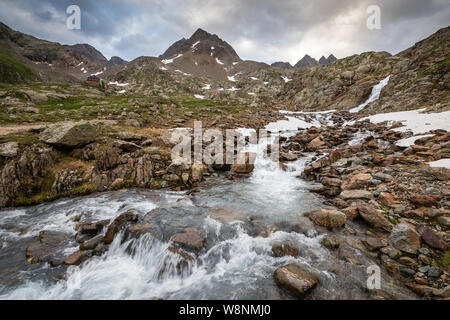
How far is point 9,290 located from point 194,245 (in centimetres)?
521

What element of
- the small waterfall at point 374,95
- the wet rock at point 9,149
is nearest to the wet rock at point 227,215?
the wet rock at point 9,149

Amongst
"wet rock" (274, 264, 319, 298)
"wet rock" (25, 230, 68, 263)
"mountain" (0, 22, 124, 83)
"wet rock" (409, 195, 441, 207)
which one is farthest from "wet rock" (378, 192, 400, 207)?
"mountain" (0, 22, 124, 83)

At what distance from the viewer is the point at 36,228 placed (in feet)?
26.0

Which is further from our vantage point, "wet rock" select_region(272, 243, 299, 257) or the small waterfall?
the small waterfall

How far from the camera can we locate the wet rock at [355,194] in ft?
27.3

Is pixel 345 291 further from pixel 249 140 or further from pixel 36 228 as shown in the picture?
pixel 249 140

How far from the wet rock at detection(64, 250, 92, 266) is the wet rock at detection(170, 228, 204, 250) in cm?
289

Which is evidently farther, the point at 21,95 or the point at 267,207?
the point at 21,95

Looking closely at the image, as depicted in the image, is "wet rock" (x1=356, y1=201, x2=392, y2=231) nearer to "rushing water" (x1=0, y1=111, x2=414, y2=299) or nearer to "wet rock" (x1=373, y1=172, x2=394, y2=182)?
"rushing water" (x1=0, y1=111, x2=414, y2=299)

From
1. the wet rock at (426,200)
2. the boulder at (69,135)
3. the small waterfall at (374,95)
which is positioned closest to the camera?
the wet rock at (426,200)

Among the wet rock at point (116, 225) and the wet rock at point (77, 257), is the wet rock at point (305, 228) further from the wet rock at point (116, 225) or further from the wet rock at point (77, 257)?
the wet rock at point (77, 257)

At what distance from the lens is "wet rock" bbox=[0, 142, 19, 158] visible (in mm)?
9850

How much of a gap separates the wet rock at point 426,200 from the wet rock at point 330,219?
266 cm

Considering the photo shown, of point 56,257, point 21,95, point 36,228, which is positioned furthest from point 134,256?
point 21,95
